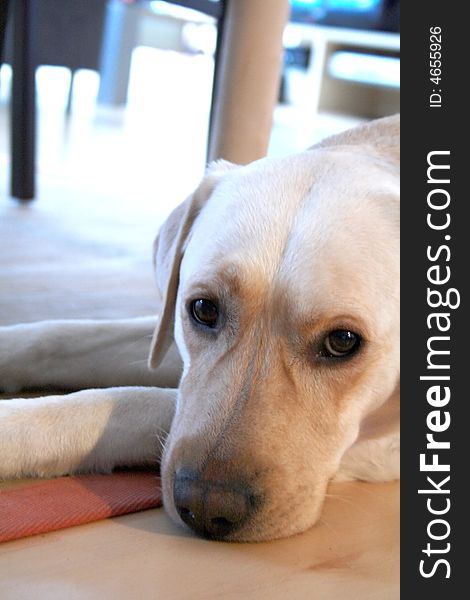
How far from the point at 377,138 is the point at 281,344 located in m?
0.76

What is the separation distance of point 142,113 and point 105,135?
2.53m

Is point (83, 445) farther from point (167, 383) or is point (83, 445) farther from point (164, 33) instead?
point (164, 33)

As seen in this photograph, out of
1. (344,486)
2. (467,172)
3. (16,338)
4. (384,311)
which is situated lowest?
(344,486)

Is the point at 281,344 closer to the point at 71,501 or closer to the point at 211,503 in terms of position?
the point at 211,503

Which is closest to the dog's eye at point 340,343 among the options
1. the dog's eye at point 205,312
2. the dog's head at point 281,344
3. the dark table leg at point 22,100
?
the dog's head at point 281,344

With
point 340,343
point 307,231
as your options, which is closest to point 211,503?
point 340,343

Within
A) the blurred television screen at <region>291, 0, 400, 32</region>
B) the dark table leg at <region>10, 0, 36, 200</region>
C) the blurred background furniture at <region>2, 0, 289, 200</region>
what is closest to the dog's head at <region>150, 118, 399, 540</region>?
the blurred background furniture at <region>2, 0, 289, 200</region>

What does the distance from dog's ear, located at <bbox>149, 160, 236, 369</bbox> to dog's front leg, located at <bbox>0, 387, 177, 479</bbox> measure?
0.14 m

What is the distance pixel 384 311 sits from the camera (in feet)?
5.76

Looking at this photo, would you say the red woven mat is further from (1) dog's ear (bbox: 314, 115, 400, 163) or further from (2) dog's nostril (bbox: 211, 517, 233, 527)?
(1) dog's ear (bbox: 314, 115, 400, 163)

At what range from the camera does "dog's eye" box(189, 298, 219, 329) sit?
180 cm

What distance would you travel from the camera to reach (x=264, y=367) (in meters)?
1.68

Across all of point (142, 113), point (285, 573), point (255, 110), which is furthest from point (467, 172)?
point (142, 113)

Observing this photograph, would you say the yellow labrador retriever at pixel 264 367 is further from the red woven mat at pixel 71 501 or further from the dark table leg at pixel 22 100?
the dark table leg at pixel 22 100
